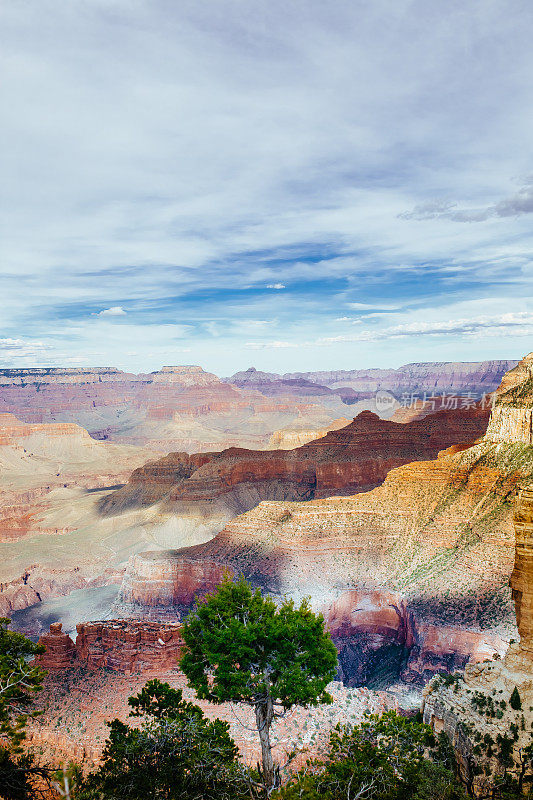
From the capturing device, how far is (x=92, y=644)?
30.8 m

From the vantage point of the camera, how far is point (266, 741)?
54.1 ft

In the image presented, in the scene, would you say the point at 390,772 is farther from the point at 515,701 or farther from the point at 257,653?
the point at 257,653

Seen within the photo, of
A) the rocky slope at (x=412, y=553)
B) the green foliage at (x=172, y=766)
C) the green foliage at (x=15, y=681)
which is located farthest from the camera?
the rocky slope at (x=412, y=553)

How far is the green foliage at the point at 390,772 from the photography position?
1466cm

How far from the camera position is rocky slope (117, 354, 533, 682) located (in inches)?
1414

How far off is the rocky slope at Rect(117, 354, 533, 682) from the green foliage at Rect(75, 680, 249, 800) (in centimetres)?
2241

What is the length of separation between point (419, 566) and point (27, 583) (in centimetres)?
5408

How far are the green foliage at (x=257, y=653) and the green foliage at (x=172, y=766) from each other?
1576 millimetres

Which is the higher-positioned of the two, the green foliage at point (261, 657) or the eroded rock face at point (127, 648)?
the green foliage at point (261, 657)

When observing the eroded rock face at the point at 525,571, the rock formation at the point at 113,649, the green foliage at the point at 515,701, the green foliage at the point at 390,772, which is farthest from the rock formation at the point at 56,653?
the eroded rock face at the point at 525,571

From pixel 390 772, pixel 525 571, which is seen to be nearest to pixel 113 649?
pixel 390 772

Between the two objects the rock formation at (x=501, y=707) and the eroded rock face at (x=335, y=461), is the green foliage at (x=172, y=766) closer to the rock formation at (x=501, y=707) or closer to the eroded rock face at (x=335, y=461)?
the rock formation at (x=501, y=707)

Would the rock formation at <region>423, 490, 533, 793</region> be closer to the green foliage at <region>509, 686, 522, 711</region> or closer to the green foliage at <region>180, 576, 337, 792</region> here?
the green foliage at <region>509, 686, 522, 711</region>

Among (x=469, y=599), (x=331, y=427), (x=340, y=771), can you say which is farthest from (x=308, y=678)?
(x=331, y=427)
